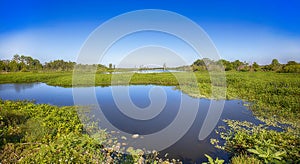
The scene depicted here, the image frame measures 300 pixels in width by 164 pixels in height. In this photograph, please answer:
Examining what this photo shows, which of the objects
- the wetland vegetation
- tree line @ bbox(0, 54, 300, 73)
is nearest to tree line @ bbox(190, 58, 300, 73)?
tree line @ bbox(0, 54, 300, 73)

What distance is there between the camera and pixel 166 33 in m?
5.05

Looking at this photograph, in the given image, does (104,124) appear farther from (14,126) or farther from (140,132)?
(14,126)

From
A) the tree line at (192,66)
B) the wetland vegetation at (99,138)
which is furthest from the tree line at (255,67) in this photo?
the wetland vegetation at (99,138)

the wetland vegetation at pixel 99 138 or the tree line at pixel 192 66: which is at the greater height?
the tree line at pixel 192 66

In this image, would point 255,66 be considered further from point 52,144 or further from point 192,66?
point 52,144

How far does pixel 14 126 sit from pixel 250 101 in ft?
36.7

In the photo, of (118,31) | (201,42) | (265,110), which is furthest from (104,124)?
(265,110)

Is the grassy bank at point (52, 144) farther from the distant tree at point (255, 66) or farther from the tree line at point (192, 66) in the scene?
the distant tree at point (255, 66)

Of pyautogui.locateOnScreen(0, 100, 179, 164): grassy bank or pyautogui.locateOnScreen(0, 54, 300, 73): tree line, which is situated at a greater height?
pyautogui.locateOnScreen(0, 54, 300, 73): tree line

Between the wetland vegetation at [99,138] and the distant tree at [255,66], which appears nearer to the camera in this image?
the wetland vegetation at [99,138]

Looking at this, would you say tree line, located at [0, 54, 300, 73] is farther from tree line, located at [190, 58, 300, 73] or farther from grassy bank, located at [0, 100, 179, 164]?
grassy bank, located at [0, 100, 179, 164]

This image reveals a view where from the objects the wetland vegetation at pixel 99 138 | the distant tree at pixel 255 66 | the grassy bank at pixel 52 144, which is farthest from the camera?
the distant tree at pixel 255 66

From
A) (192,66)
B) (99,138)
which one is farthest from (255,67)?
(99,138)

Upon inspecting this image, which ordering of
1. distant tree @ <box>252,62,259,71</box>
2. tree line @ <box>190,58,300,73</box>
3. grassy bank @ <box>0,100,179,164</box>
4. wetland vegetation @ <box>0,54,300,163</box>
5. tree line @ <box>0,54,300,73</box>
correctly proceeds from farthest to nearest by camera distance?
distant tree @ <box>252,62,259,71</box>, tree line @ <box>0,54,300,73</box>, tree line @ <box>190,58,300,73</box>, wetland vegetation @ <box>0,54,300,163</box>, grassy bank @ <box>0,100,179,164</box>
